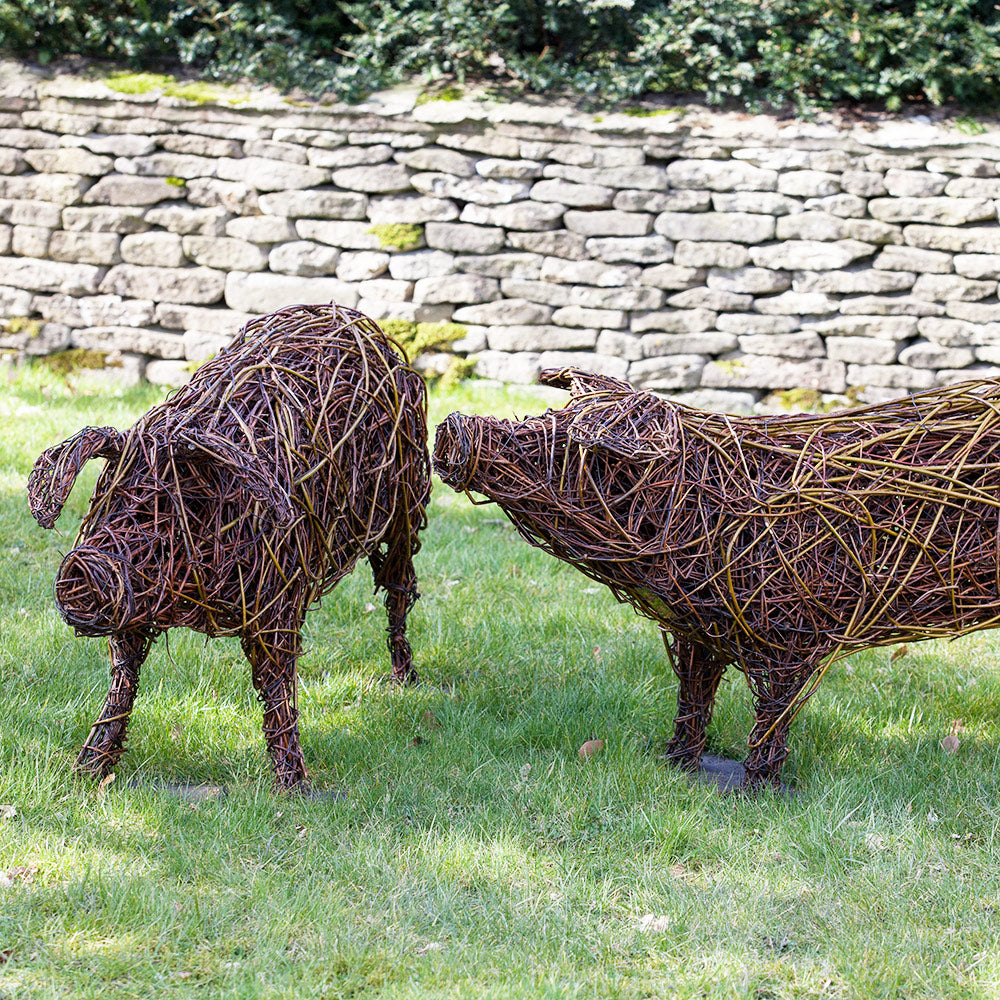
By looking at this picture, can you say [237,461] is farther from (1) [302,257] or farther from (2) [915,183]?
(2) [915,183]

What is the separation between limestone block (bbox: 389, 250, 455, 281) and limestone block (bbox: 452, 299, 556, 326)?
0.32 m

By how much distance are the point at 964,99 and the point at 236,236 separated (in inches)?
207

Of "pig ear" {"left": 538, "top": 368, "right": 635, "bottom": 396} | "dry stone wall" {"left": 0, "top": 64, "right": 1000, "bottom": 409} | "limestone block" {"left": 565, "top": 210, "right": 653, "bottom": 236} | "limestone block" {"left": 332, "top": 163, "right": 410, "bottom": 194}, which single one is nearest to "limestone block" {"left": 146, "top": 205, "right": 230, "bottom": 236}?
"dry stone wall" {"left": 0, "top": 64, "right": 1000, "bottom": 409}

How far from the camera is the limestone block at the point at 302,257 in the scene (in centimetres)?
775

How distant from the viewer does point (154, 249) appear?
7852 mm

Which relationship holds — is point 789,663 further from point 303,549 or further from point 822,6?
point 822,6

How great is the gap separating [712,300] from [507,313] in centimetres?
147

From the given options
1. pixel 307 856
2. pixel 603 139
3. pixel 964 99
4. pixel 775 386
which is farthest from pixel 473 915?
pixel 964 99

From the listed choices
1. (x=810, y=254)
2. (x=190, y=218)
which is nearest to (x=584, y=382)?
(x=810, y=254)

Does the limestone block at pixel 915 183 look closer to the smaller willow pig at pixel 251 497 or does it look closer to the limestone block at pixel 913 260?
the limestone block at pixel 913 260

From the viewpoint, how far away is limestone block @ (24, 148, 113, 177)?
7.81 metres

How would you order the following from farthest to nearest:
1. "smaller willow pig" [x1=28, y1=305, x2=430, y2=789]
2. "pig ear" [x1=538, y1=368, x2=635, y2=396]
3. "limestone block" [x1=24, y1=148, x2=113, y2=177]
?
1. "limestone block" [x1=24, y1=148, x2=113, y2=177]
2. "pig ear" [x1=538, y1=368, x2=635, y2=396]
3. "smaller willow pig" [x1=28, y1=305, x2=430, y2=789]

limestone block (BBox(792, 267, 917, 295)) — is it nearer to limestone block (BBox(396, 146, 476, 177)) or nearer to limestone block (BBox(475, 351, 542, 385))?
limestone block (BBox(475, 351, 542, 385))

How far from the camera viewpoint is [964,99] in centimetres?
726
